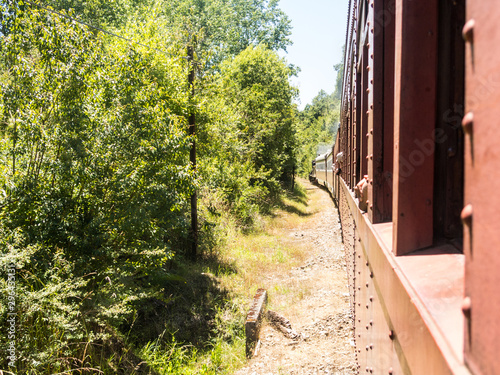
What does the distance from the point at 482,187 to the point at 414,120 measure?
0.97 metres

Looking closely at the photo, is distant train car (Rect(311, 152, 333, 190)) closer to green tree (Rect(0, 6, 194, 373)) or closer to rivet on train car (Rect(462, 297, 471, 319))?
green tree (Rect(0, 6, 194, 373))

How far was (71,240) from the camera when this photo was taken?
19.1 feet

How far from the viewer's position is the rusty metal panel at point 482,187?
2.10ft

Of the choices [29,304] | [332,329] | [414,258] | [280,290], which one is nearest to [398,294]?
[414,258]

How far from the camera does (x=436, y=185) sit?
1665mm

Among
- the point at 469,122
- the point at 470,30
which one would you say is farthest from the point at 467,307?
the point at 470,30

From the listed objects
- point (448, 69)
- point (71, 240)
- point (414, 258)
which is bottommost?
point (71, 240)

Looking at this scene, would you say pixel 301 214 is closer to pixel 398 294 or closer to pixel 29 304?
pixel 29 304

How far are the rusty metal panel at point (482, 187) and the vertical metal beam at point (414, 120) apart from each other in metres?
0.86

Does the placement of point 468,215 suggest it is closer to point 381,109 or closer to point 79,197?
point 381,109

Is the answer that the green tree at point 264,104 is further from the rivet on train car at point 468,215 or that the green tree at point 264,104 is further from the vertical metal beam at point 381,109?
Answer: the rivet on train car at point 468,215

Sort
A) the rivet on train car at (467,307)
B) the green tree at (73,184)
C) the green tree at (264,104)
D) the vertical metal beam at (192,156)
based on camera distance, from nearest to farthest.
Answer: the rivet on train car at (467,307)
the green tree at (73,184)
the vertical metal beam at (192,156)
the green tree at (264,104)

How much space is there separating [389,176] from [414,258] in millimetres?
1021

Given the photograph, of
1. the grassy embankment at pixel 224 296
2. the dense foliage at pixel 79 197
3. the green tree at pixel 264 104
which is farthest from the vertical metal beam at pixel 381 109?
the green tree at pixel 264 104
